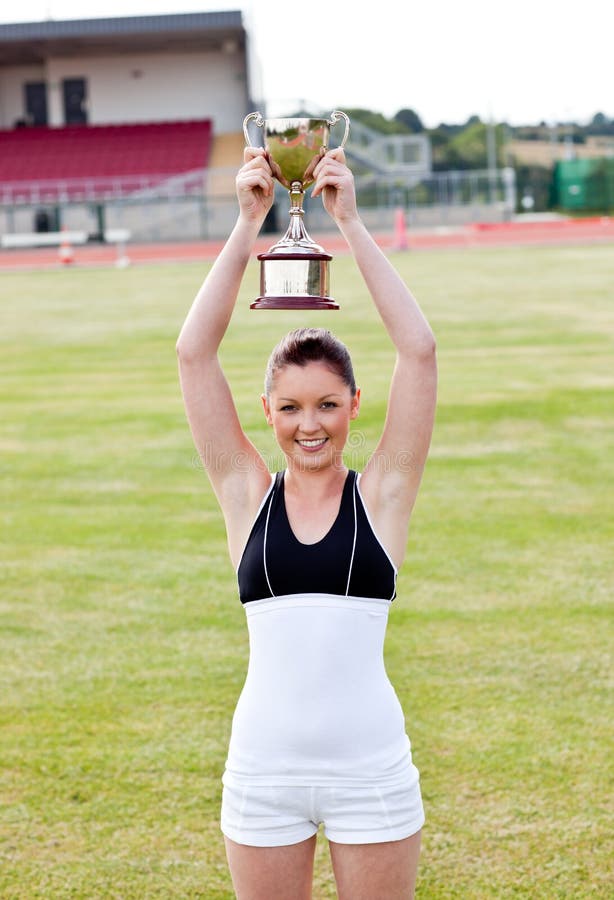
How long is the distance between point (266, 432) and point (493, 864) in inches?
265

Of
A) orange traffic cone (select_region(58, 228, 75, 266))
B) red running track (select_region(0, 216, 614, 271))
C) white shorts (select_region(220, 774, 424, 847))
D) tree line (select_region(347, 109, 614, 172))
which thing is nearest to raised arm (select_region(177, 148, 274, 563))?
white shorts (select_region(220, 774, 424, 847))

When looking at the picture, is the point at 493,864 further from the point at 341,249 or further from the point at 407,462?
the point at 341,249

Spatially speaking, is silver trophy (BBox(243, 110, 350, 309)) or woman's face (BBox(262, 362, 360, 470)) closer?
woman's face (BBox(262, 362, 360, 470))

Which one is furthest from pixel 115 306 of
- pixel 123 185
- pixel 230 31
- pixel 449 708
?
pixel 230 31

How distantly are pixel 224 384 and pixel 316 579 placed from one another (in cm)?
59

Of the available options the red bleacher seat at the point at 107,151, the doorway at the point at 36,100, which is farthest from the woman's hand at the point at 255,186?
the doorway at the point at 36,100

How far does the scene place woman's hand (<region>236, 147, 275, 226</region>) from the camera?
110 inches

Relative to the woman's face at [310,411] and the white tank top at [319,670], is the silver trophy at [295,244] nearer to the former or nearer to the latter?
the woman's face at [310,411]

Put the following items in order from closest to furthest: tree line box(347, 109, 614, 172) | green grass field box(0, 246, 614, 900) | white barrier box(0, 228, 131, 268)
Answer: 1. green grass field box(0, 246, 614, 900)
2. white barrier box(0, 228, 131, 268)
3. tree line box(347, 109, 614, 172)

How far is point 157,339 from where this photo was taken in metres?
16.7

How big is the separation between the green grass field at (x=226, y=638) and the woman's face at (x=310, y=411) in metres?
1.84

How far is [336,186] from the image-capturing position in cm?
276

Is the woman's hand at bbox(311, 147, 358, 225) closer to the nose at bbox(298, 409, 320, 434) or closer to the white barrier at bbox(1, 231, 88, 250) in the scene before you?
the nose at bbox(298, 409, 320, 434)

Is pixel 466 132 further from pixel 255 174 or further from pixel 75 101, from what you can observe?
pixel 255 174
